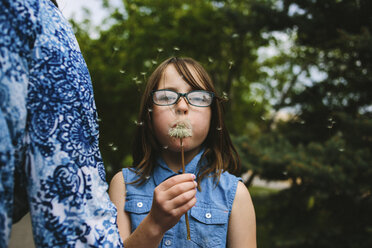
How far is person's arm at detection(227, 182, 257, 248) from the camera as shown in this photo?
168cm

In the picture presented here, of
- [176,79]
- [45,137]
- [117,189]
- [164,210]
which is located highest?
[176,79]

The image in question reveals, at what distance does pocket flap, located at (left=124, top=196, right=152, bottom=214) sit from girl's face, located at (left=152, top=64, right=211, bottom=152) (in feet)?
1.13

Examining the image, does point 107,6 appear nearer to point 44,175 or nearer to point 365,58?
point 365,58

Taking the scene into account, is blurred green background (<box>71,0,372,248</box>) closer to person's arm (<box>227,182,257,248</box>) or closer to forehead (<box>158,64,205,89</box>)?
forehead (<box>158,64,205,89</box>)

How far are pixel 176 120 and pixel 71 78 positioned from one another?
87 centimetres

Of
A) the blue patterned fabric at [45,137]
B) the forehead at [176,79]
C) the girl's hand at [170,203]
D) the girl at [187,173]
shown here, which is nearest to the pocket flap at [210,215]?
the girl at [187,173]

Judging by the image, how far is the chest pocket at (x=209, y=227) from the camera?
5.60 feet

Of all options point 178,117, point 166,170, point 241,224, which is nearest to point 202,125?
point 178,117

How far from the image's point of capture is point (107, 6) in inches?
374

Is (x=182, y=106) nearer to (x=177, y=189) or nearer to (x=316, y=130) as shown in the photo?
(x=177, y=189)

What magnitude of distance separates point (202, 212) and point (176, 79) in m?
0.82

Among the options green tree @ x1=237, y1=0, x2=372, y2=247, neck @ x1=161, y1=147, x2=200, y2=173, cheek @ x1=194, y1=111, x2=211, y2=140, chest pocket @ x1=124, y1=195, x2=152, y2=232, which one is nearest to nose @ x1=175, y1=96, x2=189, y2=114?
cheek @ x1=194, y1=111, x2=211, y2=140

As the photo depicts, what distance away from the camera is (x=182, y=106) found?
5.70 ft

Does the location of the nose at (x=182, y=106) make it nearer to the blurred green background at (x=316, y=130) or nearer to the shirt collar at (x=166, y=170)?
the shirt collar at (x=166, y=170)
